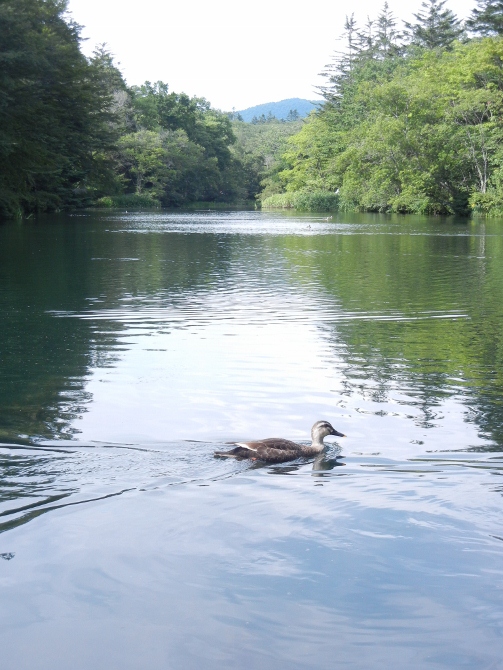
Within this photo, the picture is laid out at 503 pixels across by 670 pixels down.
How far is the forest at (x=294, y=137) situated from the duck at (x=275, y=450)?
27.6 meters

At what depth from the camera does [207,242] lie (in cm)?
3092

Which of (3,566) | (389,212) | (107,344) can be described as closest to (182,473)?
(3,566)

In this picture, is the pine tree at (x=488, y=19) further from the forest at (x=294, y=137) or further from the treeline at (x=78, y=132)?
the treeline at (x=78, y=132)

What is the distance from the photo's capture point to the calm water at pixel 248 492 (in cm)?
419

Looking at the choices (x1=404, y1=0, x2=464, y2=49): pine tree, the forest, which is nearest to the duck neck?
the forest

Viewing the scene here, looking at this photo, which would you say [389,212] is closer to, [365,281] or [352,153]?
[352,153]

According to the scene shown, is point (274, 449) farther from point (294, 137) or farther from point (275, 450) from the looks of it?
point (294, 137)

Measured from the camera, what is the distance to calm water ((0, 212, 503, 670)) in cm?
Answer: 419

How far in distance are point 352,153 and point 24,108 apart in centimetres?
3472

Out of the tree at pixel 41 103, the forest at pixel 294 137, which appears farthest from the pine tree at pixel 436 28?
the tree at pixel 41 103

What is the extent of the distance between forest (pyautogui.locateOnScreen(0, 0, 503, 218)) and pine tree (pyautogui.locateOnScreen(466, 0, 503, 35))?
0.35 ft

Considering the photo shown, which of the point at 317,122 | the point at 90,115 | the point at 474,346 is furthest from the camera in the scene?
the point at 317,122

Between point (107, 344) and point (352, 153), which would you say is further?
point (352, 153)

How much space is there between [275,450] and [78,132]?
42949 mm
